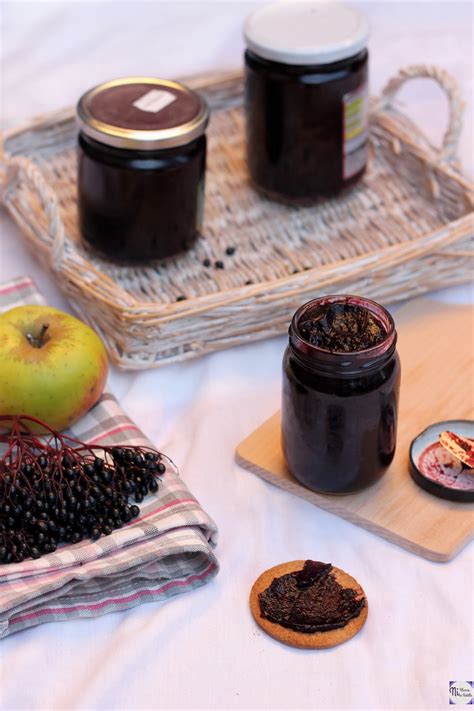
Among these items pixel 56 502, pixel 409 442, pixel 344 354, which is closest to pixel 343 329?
pixel 344 354

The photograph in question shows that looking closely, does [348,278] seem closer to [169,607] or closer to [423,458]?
[423,458]

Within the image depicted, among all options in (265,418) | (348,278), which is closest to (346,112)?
(348,278)

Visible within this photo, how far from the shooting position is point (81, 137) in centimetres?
117

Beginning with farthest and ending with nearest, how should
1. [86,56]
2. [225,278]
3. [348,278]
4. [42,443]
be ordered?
[86,56] → [225,278] → [348,278] → [42,443]

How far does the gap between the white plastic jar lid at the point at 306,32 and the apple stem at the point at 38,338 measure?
41 centimetres

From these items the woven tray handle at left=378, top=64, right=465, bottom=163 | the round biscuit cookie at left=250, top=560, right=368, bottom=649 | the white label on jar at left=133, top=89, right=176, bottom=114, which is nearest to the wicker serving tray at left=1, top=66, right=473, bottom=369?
the woven tray handle at left=378, top=64, right=465, bottom=163

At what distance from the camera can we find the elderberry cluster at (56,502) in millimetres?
878

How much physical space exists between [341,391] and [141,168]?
0.37 m

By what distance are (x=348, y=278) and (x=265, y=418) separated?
0.17m

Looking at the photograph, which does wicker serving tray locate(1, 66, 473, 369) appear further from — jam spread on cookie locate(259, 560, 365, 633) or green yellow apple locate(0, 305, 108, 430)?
jam spread on cookie locate(259, 560, 365, 633)

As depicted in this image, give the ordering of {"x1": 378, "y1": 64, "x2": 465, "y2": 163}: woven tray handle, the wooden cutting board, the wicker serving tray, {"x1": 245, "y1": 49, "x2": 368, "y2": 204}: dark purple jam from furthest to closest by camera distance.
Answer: {"x1": 378, "y1": 64, "x2": 465, "y2": 163}: woven tray handle, {"x1": 245, "y1": 49, "x2": 368, "y2": 204}: dark purple jam, the wicker serving tray, the wooden cutting board

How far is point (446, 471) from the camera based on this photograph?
0.98 m

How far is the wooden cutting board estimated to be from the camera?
3.05 feet

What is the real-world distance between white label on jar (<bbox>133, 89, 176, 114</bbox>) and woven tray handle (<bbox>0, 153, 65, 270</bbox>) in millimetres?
133
